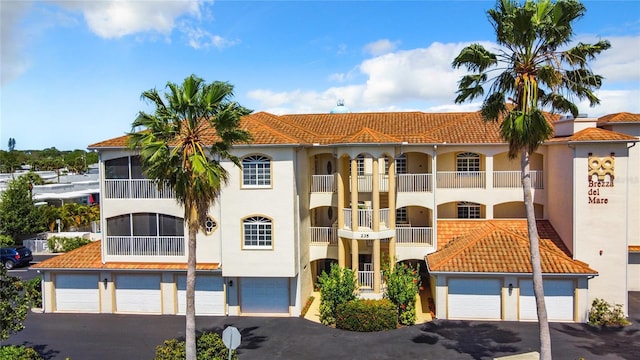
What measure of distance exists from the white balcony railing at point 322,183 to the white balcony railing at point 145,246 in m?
7.25

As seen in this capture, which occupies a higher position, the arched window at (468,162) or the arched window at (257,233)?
the arched window at (468,162)

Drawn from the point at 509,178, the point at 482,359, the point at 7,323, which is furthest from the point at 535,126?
the point at 7,323

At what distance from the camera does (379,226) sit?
24.7 metres

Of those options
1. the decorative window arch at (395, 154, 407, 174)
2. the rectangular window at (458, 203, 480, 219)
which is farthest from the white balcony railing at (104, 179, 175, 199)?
the rectangular window at (458, 203, 480, 219)

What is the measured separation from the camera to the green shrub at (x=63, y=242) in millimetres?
39562

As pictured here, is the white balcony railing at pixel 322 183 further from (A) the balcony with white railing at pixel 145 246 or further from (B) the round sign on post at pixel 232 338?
(B) the round sign on post at pixel 232 338

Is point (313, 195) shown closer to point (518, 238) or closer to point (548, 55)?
point (518, 238)

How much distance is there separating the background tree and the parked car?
5.34 meters

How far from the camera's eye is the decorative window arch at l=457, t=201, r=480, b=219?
28828 mm

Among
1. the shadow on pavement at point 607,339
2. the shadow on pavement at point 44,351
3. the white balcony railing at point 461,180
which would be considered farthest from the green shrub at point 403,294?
the shadow on pavement at point 44,351

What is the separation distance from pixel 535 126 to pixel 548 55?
2230 mm

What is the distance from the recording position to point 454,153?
28188 mm

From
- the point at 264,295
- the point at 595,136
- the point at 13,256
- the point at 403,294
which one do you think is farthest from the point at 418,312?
the point at 13,256

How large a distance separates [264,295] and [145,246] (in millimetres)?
6284
